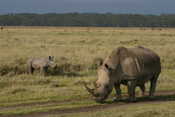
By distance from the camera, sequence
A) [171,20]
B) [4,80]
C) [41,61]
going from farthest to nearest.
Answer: [171,20] → [41,61] → [4,80]

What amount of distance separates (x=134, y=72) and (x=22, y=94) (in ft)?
13.7

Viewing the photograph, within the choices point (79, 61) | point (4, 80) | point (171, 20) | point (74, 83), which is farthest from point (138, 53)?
point (171, 20)

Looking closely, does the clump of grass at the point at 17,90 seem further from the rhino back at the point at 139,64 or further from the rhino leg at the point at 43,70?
the rhino leg at the point at 43,70

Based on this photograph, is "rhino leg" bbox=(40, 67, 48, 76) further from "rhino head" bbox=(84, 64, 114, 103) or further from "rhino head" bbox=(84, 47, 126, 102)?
"rhino head" bbox=(84, 64, 114, 103)

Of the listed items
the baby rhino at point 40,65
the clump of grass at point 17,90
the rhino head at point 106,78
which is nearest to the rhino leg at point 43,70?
the baby rhino at point 40,65

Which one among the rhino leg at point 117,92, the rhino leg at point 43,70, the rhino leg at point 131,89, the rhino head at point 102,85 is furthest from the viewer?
the rhino leg at point 43,70

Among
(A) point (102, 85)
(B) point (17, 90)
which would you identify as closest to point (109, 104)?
(A) point (102, 85)

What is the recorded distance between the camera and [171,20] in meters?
188

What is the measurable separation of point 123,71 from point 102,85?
957 millimetres

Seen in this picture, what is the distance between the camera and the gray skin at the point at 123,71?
12.8 metres

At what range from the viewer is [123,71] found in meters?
13.2

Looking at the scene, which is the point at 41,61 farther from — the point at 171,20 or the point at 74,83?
the point at 171,20

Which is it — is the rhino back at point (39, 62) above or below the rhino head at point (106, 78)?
below

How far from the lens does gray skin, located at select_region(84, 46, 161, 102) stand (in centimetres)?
A: 1277
